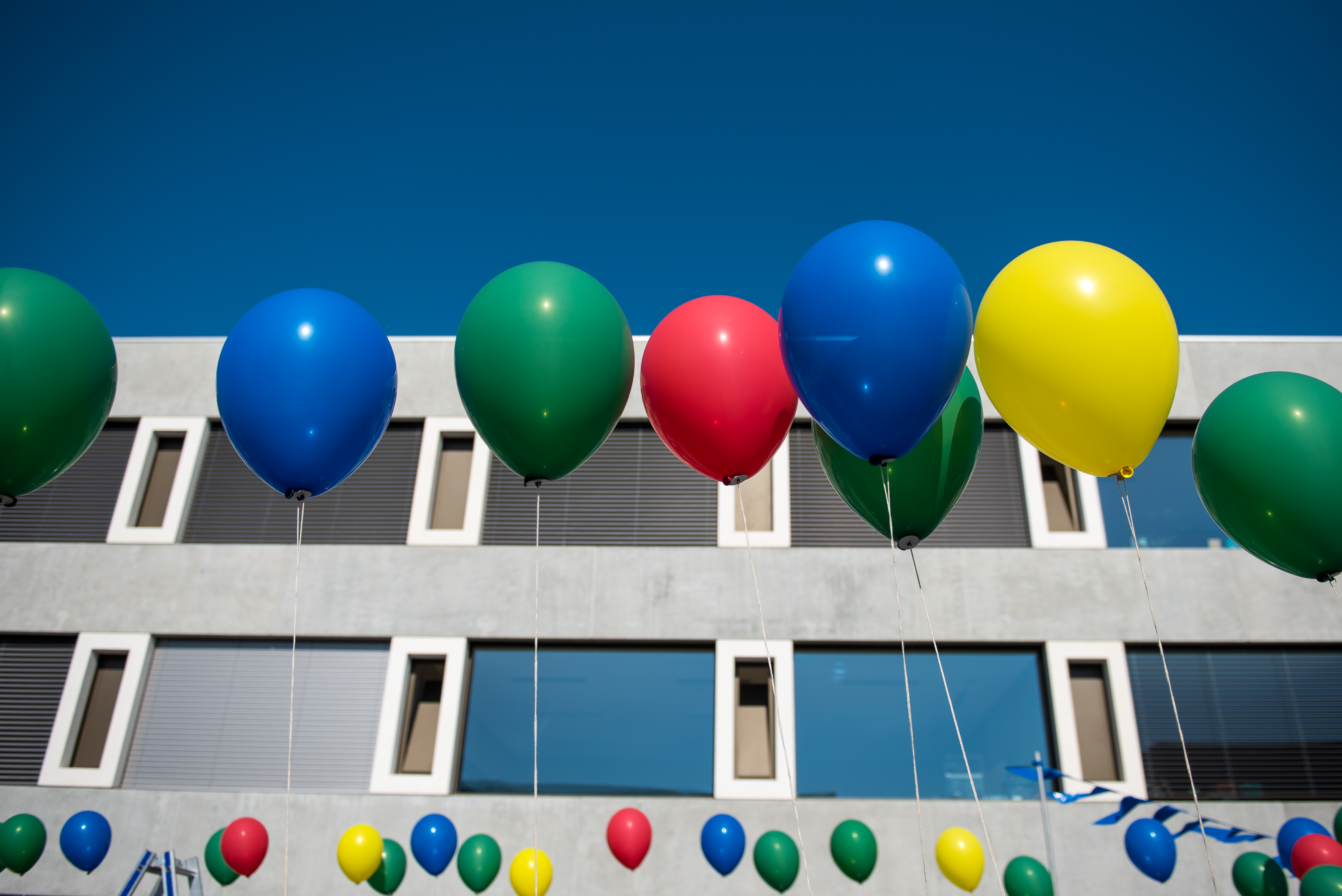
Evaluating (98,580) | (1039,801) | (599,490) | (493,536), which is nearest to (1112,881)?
(1039,801)

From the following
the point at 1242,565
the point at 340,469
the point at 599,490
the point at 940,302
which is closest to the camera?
the point at 940,302

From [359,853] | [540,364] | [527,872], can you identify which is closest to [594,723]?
[527,872]

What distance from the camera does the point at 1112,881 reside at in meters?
7.75

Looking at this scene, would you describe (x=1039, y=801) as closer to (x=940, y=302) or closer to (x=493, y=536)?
(x=493, y=536)

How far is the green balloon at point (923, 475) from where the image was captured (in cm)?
360

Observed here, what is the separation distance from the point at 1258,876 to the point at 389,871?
6767 millimetres

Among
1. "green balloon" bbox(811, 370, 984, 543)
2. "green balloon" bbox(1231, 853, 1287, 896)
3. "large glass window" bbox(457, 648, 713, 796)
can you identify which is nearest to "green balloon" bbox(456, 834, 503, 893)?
"large glass window" bbox(457, 648, 713, 796)

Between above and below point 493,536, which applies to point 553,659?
below

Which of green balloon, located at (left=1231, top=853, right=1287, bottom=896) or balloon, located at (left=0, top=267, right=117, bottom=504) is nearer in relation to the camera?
balloon, located at (left=0, top=267, right=117, bottom=504)

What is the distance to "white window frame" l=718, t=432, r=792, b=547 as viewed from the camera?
29.6 ft

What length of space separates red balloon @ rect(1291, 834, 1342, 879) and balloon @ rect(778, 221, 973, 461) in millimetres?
4387

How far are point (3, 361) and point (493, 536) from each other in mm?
6276

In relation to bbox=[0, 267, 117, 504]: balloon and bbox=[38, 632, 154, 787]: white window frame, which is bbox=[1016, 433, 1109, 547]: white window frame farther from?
bbox=[38, 632, 154, 787]: white window frame

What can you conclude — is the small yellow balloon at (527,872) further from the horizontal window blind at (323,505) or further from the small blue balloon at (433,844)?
the horizontal window blind at (323,505)
